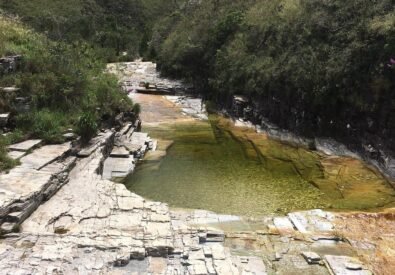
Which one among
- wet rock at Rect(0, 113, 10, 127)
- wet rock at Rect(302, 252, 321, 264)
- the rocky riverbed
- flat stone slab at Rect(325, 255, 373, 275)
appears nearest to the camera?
the rocky riverbed

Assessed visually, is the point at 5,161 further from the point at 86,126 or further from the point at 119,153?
the point at 119,153

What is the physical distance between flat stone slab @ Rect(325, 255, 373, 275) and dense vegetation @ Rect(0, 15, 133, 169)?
1307cm

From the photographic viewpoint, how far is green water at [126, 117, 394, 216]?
66.0 ft

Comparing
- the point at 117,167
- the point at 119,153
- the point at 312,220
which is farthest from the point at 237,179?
the point at 119,153

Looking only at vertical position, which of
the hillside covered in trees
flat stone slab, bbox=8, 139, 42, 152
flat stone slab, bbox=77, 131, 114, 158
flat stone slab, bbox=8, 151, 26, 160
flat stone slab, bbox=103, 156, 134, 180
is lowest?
flat stone slab, bbox=103, 156, 134, 180

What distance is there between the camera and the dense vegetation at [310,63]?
25500mm

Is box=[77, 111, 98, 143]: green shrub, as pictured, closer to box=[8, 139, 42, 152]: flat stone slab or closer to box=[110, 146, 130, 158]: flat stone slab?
box=[110, 146, 130, 158]: flat stone slab

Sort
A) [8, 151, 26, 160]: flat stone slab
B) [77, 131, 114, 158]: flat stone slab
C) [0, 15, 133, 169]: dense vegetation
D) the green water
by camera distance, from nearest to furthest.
Answer: [8, 151, 26, 160]: flat stone slab < the green water < [0, 15, 133, 169]: dense vegetation < [77, 131, 114, 158]: flat stone slab

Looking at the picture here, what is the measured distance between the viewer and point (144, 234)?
1561cm

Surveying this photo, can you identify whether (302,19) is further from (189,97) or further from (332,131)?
(189,97)

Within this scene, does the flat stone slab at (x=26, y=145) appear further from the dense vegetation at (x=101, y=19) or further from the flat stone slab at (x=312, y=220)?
the dense vegetation at (x=101, y=19)

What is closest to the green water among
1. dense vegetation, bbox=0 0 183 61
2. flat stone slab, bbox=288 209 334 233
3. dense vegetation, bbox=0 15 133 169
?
flat stone slab, bbox=288 209 334 233

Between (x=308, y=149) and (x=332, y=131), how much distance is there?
6.24ft

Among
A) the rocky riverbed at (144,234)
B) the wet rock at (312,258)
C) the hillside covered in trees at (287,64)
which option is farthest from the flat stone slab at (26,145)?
the wet rock at (312,258)
